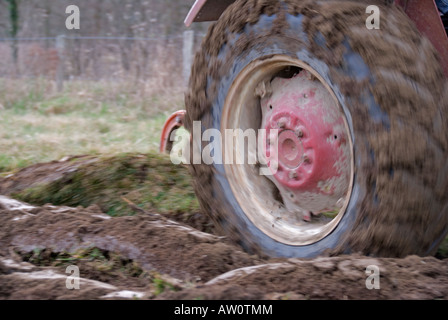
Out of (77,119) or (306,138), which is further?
(77,119)

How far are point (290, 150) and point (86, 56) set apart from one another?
8.90 metres

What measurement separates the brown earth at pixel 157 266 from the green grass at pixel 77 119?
1791 millimetres

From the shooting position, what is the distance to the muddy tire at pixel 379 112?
2.05 metres

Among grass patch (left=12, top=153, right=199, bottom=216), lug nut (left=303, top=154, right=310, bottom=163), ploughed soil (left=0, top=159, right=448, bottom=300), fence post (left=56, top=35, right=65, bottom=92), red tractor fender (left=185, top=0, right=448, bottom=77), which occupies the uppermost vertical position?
fence post (left=56, top=35, right=65, bottom=92)

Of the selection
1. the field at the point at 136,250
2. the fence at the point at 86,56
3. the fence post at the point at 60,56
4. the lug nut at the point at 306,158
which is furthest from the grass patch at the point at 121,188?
the fence post at the point at 60,56

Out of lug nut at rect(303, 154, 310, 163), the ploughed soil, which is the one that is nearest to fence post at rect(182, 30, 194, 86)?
the ploughed soil

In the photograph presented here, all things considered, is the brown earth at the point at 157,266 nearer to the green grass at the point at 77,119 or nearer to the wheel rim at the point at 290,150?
the wheel rim at the point at 290,150

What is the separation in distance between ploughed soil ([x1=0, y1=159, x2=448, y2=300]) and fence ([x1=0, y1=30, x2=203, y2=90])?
709 cm

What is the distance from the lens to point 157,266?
251cm

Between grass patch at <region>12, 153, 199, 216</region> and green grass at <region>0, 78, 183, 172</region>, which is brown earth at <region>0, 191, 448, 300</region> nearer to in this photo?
grass patch at <region>12, 153, 199, 216</region>

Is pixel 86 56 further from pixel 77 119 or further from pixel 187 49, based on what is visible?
pixel 77 119

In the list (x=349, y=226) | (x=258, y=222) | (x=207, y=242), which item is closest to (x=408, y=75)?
(x=349, y=226)


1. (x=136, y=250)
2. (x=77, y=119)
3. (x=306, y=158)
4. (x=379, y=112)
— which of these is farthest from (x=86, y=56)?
(x=379, y=112)

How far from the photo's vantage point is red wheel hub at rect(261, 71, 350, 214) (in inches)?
96.7
